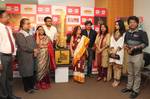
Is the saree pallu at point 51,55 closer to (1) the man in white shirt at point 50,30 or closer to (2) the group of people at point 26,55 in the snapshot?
(2) the group of people at point 26,55

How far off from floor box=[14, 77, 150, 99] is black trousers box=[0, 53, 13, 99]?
47 cm

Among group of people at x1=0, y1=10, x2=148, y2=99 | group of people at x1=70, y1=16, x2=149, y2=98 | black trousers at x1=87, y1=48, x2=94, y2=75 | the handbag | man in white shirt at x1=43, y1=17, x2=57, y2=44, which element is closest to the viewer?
group of people at x1=0, y1=10, x2=148, y2=99

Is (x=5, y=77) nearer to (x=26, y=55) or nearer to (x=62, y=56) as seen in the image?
(x=26, y=55)

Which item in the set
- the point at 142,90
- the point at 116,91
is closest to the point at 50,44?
the point at 116,91

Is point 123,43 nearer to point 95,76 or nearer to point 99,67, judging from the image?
point 99,67

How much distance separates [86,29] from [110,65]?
1.09 metres

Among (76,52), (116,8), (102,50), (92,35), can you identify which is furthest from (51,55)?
(116,8)

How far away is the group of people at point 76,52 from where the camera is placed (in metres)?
3.79

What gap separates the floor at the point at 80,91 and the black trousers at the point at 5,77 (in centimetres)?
47

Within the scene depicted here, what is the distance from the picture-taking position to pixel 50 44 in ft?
16.1

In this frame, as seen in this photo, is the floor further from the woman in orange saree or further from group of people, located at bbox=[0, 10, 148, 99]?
the woman in orange saree

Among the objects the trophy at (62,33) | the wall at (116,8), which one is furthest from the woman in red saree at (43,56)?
the wall at (116,8)

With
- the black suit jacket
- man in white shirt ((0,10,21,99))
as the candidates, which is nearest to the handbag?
the black suit jacket

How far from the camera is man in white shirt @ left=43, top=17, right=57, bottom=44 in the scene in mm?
5331
